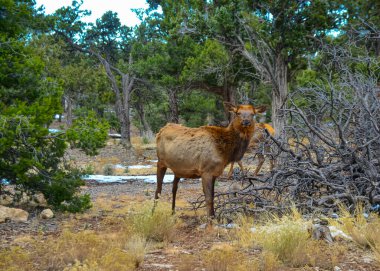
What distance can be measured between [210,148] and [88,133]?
221cm

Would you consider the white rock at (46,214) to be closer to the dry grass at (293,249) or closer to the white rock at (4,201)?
the white rock at (4,201)

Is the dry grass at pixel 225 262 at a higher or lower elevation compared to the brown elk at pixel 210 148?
lower

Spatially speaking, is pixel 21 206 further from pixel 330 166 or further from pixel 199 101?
pixel 199 101

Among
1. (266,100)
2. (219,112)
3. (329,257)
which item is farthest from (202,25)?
(266,100)

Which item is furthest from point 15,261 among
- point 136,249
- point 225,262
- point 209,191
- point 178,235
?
point 209,191

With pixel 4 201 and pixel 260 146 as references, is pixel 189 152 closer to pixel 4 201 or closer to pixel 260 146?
pixel 260 146

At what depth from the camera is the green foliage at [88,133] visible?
27.7 feet

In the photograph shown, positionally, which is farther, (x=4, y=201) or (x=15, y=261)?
(x=4, y=201)

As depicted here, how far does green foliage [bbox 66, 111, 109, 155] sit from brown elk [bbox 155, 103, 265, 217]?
1228mm

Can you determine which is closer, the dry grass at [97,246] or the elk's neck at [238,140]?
the dry grass at [97,246]

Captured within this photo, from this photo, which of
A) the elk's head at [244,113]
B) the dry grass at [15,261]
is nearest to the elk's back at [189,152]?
the elk's head at [244,113]

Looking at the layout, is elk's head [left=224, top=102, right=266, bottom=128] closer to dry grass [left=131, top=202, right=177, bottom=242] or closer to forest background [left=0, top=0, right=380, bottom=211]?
forest background [left=0, top=0, right=380, bottom=211]

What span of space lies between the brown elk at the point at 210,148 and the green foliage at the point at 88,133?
1.23 m

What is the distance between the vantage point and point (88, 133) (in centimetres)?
852
